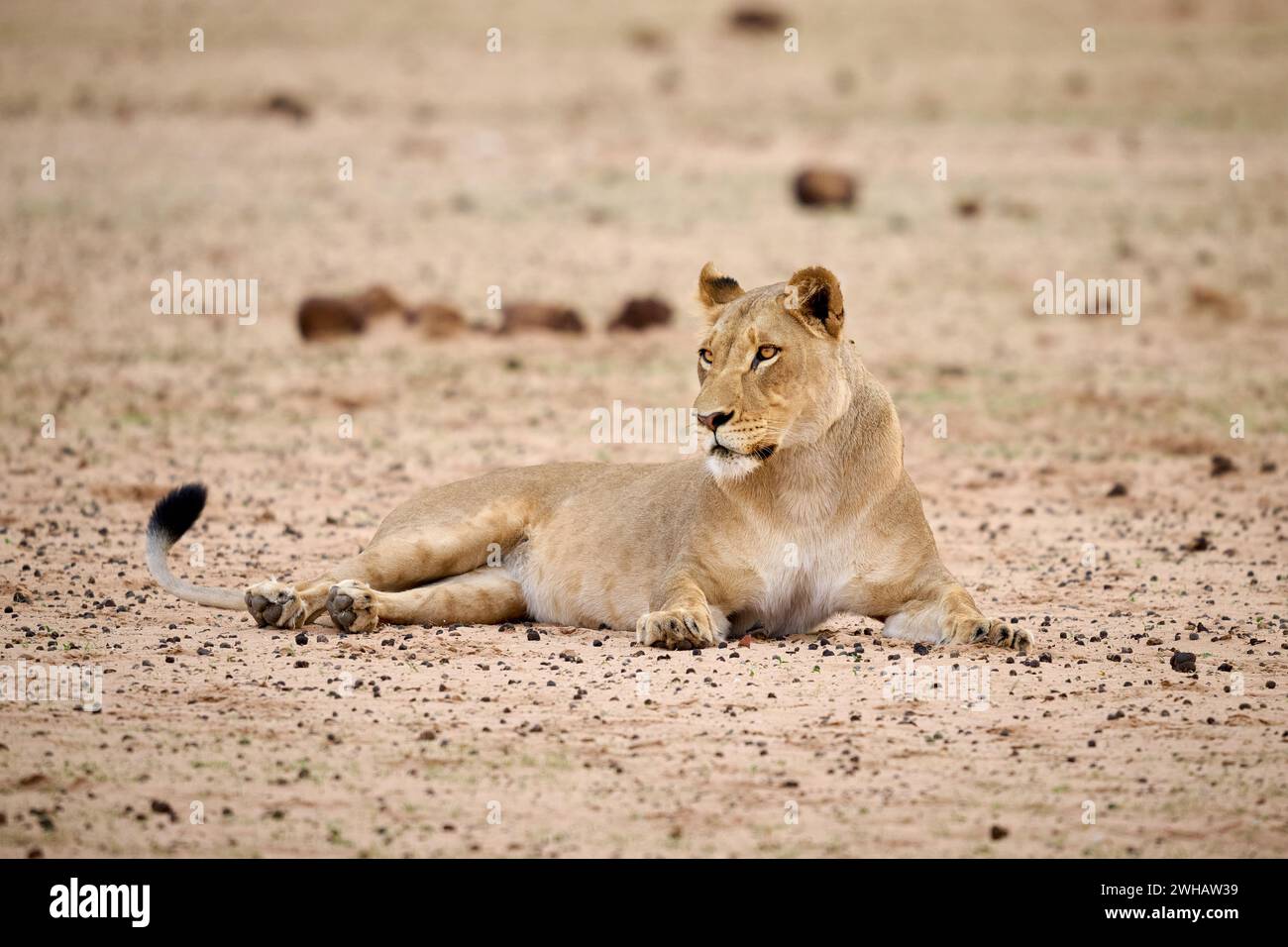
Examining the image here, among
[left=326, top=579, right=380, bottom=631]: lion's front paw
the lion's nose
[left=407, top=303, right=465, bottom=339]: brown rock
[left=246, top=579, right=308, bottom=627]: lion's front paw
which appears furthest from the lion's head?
[left=407, top=303, right=465, bottom=339]: brown rock

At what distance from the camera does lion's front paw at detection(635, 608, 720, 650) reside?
24.2 ft

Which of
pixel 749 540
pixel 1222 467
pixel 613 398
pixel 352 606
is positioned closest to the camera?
pixel 749 540

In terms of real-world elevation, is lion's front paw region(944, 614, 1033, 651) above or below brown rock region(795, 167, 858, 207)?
below

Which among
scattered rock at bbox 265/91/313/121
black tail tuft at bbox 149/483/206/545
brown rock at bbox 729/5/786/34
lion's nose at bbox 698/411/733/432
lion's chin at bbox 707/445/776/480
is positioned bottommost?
black tail tuft at bbox 149/483/206/545

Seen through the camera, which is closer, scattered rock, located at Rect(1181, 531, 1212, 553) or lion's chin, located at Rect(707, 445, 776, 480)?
lion's chin, located at Rect(707, 445, 776, 480)

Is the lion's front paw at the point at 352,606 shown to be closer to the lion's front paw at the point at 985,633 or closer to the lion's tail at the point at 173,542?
the lion's tail at the point at 173,542

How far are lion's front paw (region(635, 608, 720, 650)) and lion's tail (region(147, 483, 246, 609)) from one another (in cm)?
200

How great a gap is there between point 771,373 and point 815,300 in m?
0.39

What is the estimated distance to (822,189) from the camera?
22719 millimetres

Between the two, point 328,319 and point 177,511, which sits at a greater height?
point 328,319

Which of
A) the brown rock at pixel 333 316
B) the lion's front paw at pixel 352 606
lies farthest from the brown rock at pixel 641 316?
the lion's front paw at pixel 352 606

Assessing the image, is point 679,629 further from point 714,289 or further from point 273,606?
point 273,606

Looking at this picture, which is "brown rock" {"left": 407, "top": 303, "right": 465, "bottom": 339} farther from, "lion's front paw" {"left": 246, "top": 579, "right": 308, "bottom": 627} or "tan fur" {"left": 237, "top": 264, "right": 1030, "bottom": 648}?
"lion's front paw" {"left": 246, "top": 579, "right": 308, "bottom": 627}

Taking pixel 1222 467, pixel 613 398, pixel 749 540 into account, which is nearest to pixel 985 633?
pixel 749 540
